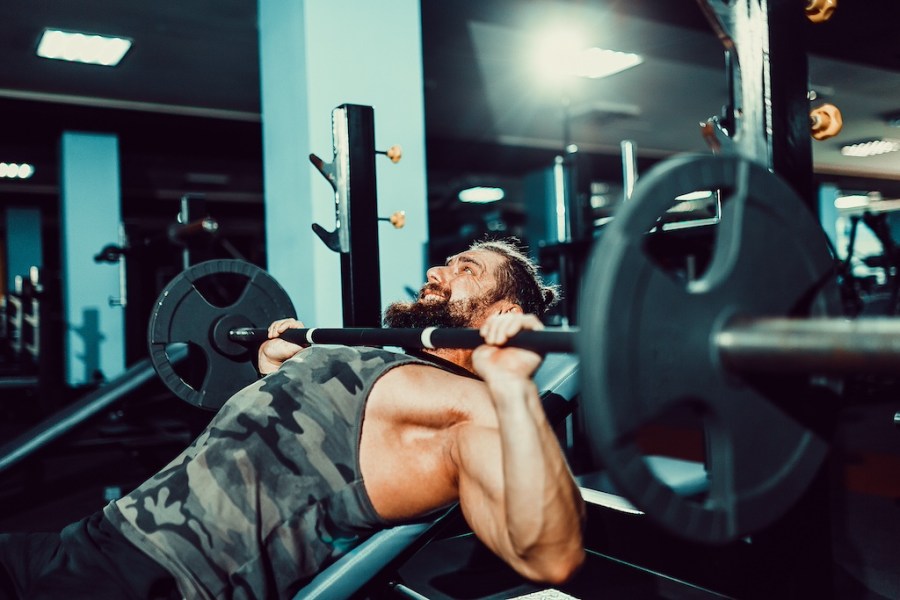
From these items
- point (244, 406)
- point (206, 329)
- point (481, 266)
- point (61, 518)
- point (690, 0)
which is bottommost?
point (61, 518)

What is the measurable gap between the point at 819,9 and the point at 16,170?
9.28 meters

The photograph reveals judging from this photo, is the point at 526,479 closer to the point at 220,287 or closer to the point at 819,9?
the point at 819,9

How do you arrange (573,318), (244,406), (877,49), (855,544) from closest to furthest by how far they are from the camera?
(244,406)
(855,544)
(573,318)
(877,49)

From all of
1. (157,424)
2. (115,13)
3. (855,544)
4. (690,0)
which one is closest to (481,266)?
(855,544)

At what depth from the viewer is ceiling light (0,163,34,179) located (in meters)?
8.22

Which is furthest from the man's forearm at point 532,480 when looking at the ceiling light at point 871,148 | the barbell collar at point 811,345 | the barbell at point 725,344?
the ceiling light at point 871,148

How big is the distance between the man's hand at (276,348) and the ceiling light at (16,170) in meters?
7.74

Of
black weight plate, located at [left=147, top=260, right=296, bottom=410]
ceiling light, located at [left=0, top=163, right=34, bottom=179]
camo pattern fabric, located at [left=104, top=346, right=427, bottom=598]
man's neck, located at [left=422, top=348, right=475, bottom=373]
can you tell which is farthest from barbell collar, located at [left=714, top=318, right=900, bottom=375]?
ceiling light, located at [left=0, top=163, right=34, bottom=179]

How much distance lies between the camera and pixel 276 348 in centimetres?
181

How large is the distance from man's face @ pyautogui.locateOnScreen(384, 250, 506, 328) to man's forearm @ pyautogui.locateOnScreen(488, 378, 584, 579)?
2.20ft

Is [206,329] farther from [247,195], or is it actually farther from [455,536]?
[247,195]

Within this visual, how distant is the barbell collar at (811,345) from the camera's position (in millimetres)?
613

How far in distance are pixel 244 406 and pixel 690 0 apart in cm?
363

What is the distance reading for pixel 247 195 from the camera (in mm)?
11031
